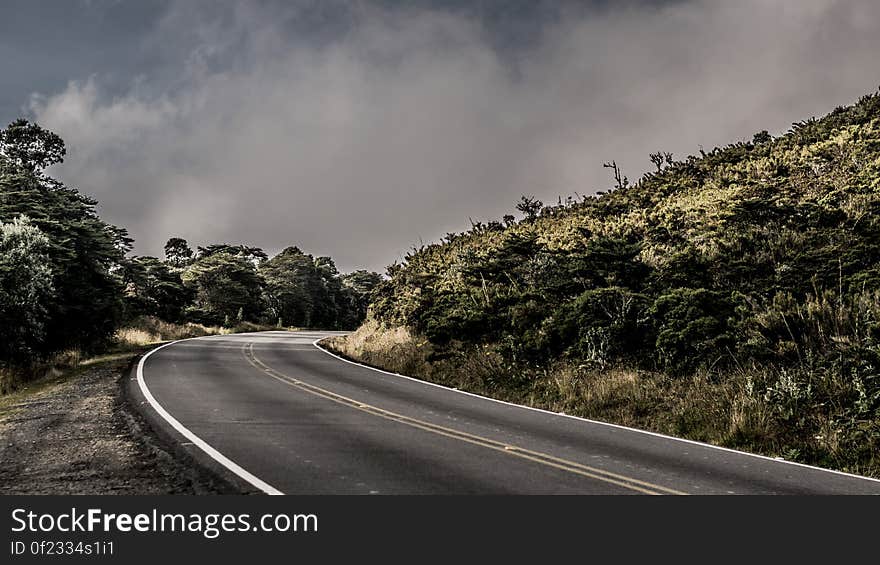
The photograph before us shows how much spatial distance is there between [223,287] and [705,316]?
49.6m

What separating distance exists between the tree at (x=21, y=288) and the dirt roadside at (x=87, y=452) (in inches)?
229

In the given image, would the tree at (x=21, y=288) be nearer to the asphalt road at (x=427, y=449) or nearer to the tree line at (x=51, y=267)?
the tree line at (x=51, y=267)

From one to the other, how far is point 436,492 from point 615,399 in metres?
6.80

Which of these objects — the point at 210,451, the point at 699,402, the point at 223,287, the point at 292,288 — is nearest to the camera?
the point at 210,451

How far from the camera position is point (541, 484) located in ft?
21.7

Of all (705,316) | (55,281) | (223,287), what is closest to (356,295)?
(223,287)

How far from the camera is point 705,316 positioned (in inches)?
474

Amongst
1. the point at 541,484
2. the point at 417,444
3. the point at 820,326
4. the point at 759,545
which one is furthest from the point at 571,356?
the point at 759,545

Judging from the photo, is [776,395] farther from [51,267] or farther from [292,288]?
[292,288]

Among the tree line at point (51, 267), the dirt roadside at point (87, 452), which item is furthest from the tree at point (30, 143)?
the dirt roadside at point (87, 452)

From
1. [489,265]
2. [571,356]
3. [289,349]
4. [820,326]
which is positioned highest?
[489,265]

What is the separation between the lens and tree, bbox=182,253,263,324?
175 feet

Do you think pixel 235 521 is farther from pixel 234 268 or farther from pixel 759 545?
pixel 234 268

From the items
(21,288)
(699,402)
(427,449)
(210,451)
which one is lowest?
(210,451)
